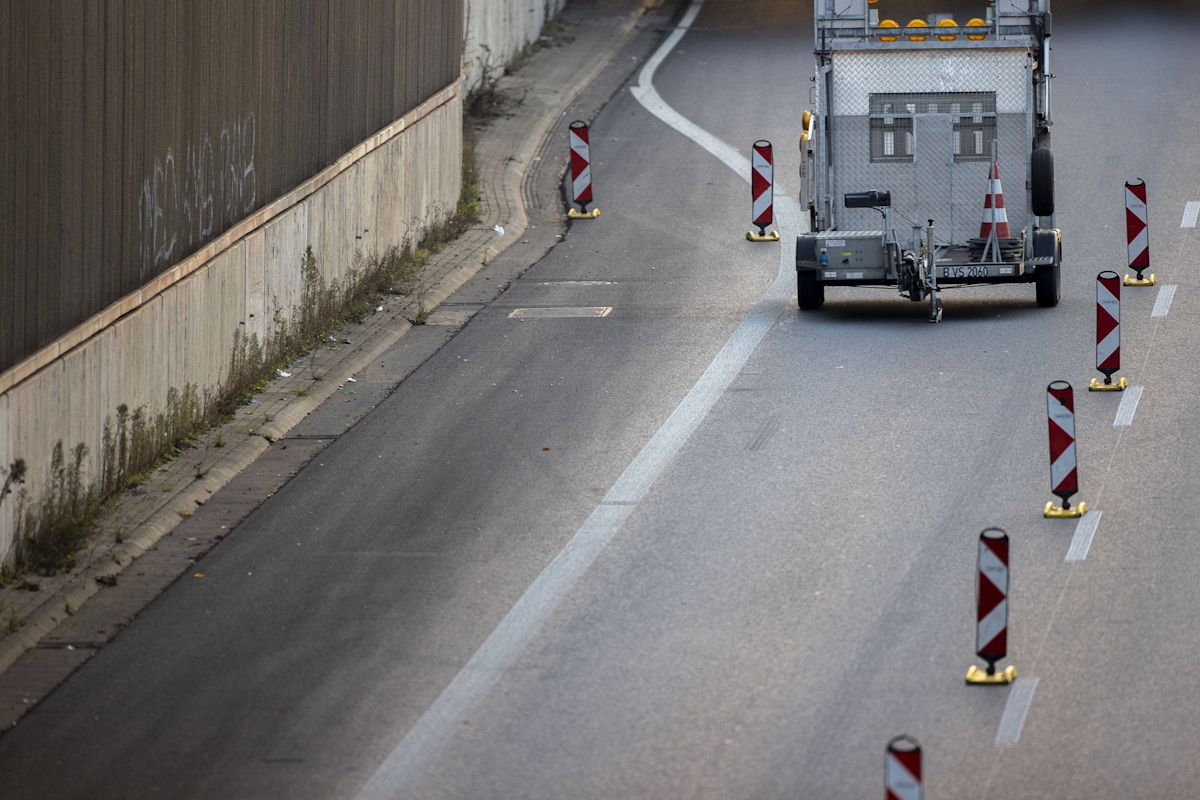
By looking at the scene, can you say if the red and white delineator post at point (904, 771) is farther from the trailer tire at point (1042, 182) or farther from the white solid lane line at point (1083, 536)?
the trailer tire at point (1042, 182)

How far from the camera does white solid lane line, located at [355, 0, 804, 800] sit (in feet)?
29.3

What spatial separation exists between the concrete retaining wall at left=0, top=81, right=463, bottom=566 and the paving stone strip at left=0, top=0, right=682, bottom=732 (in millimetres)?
484

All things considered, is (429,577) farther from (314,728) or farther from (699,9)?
(699,9)

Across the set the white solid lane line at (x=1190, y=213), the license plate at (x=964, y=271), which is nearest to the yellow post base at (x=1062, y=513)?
the license plate at (x=964, y=271)

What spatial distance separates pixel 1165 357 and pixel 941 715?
315 inches

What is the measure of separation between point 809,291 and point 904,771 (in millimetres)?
12005

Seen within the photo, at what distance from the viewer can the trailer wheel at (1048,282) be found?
714 inches

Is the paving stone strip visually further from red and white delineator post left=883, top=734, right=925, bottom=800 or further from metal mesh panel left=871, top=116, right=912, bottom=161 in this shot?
red and white delineator post left=883, top=734, right=925, bottom=800

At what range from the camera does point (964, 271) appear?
17.9 metres

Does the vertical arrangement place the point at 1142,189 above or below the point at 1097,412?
above

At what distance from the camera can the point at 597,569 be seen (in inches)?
451

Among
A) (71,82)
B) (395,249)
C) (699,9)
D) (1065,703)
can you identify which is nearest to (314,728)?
(1065,703)

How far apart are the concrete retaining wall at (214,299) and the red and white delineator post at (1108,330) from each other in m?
7.04

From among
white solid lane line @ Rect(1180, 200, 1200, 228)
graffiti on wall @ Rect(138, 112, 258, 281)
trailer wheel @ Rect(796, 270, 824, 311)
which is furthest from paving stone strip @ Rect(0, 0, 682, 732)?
white solid lane line @ Rect(1180, 200, 1200, 228)
